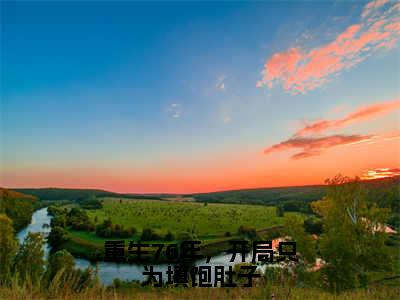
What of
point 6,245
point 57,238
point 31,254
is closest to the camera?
point 6,245

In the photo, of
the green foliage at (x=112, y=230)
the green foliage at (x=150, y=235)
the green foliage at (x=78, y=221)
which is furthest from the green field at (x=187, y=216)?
the green foliage at (x=112, y=230)

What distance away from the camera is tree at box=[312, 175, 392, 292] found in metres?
36.2

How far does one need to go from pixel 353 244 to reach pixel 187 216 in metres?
115

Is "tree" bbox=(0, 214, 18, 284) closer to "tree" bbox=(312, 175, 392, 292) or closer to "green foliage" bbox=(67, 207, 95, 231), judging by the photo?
"tree" bbox=(312, 175, 392, 292)

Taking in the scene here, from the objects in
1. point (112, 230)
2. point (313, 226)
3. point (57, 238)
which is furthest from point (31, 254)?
point (313, 226)

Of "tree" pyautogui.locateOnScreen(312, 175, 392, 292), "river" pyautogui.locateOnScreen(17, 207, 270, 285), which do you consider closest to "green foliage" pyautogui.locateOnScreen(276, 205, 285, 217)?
"river" pyautogui.locateOnScreen(17, 207, 270, 285)

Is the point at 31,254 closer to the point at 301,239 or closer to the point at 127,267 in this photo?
the point at 127,267

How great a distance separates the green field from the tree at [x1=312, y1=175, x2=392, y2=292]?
74.9m

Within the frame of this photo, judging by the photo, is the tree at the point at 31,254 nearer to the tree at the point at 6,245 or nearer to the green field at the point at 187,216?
the tree at the point at 6,245

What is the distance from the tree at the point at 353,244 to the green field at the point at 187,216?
7487cm

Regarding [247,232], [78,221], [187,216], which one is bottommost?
[247,232]

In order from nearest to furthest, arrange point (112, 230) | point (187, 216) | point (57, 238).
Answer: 1. point (57, 238)
2. point (112, 230)
3. point (187, 216)

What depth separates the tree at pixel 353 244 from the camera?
36.2 m

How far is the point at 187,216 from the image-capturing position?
5782 inches
